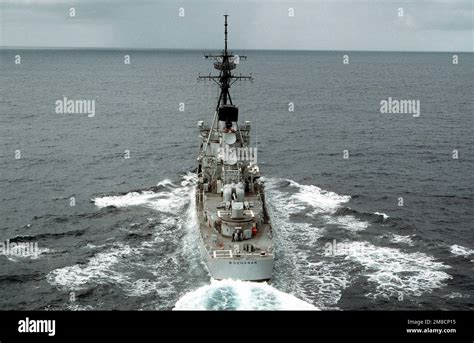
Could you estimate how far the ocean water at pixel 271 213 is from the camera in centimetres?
4619

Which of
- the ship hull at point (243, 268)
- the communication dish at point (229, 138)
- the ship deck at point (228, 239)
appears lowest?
the ship hull at point (243, 268)

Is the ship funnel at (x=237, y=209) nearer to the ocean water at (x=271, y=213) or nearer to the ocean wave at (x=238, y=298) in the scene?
the ocean water at (x=271, y=213)

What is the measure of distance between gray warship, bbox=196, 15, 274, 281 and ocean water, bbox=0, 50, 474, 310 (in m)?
1.84

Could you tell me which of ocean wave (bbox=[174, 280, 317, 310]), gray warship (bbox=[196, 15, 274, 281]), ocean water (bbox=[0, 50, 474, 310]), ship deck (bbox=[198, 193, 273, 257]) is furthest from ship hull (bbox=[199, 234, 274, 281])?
ship deck (bbox=[198, 193, 273, 257])

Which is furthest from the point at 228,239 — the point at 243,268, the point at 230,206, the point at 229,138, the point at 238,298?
the point at 229,138

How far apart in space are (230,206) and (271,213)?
14.2m

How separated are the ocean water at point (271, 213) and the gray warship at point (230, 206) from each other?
184 centimetres

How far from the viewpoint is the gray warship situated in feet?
148

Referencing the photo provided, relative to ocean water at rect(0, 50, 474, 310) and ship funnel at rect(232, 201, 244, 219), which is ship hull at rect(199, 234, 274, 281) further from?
ship funnel at rect(232, 201, 244, 219)

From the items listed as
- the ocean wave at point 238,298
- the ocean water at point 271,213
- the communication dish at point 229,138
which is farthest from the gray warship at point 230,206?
the ocean water at point 271,213
